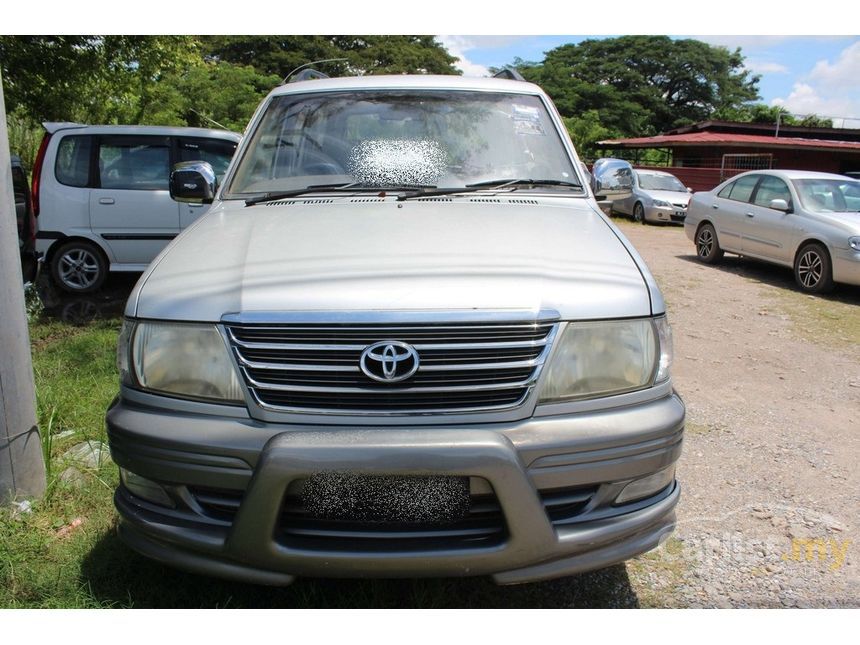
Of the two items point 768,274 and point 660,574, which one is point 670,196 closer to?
point 768,274

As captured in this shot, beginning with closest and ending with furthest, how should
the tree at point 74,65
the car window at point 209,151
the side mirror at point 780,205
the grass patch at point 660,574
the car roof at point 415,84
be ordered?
the grass patch at point 660,574
the car roof at point 415,84
the car window at point 209,151
the side mirror at point 780,205
the tree at point 74,65

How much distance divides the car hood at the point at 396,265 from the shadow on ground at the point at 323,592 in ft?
3.39

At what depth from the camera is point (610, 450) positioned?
2162 mm

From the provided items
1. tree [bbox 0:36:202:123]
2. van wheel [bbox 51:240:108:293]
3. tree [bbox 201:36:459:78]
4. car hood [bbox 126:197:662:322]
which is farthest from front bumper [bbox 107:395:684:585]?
tree [bbox 201:36:459:78]

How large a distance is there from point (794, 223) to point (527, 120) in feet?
24.3

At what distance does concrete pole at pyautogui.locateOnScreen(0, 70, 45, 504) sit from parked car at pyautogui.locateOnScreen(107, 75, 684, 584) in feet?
3.68

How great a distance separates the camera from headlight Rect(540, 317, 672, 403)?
221 centimetres

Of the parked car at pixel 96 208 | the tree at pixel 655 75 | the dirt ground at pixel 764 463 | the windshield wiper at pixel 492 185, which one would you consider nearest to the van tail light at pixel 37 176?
the parked car at pixel 96 208

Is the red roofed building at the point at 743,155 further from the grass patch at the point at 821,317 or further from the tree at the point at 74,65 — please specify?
the tree at the point at 74,65

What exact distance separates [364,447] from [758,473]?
9.00ft

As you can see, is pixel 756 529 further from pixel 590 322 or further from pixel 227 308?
pixel 227 308

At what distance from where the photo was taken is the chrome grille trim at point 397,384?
2129 millimetres

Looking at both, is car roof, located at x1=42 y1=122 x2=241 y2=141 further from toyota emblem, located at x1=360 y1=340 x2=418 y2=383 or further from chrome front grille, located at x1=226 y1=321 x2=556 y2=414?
toyota emblem, located at x1=360 y1=340 x2=418 y2=383

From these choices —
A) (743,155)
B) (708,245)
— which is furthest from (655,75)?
(708,245)
